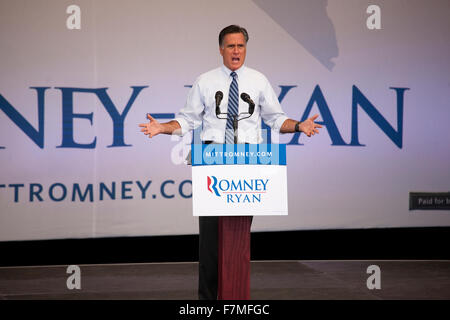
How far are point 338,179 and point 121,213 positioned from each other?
191 centimetres

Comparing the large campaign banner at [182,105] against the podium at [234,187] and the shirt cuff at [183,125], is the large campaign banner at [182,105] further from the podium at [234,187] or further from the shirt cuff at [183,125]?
the podium at [234,187]

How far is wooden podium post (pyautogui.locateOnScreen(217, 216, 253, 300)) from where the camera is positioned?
Result: 2822 mm

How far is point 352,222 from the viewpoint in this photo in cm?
561

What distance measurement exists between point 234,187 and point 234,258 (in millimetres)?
324

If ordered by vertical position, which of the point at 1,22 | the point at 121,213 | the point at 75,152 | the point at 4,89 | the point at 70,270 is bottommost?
the point at 70,270

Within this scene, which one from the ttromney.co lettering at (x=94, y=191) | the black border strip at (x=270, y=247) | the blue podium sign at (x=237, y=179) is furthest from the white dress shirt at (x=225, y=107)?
the black border strip at (x=270, y=247)

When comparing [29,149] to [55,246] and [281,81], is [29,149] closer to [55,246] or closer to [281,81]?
[55,246]

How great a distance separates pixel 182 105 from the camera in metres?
5.39

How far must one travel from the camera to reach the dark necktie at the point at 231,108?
314cm

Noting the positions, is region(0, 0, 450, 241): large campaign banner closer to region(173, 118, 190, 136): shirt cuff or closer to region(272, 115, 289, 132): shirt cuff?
region(272, 115, 289, 132): shirt cuff

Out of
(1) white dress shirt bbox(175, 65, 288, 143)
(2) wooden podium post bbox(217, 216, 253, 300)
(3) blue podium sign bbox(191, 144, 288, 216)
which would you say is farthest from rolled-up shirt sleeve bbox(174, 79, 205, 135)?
(2) wooden podium post bbox(217, 216, 253, 300)

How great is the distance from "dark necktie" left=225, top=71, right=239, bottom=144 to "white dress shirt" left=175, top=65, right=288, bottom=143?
2cm
